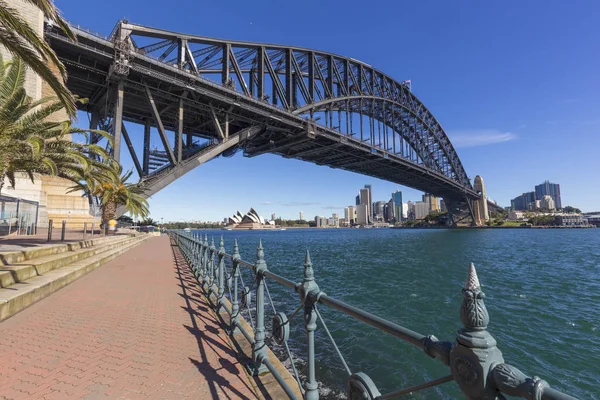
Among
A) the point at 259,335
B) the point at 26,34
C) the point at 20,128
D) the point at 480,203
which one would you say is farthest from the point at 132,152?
the point at 480,203

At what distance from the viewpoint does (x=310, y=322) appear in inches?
108

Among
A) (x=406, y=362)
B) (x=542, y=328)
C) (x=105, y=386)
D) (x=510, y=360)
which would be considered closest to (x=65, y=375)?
(x=105, y=386)

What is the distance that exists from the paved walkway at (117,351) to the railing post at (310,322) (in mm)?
1103

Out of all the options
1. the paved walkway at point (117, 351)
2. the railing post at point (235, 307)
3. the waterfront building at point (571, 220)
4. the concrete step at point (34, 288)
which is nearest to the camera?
the paved walkway at point (117, 351)

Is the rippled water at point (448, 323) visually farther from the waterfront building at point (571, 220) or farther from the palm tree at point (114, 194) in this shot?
the waterfront building at point (571, 220)

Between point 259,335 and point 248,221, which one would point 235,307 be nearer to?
point 259,335

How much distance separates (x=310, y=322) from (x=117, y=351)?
11.2ft

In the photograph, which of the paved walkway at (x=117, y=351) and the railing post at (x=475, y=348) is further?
the paved walkway at (x=117, y=351)

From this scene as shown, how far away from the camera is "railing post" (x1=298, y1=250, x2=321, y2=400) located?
105 inches

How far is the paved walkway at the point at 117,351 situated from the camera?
11.5 feet

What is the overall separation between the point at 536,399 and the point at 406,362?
6179 millimetres

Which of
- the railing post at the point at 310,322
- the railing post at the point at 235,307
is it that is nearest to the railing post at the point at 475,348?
the railing post at the point at 310,322

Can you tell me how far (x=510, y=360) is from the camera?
6645mm

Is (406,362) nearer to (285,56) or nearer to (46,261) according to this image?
(46,261)
